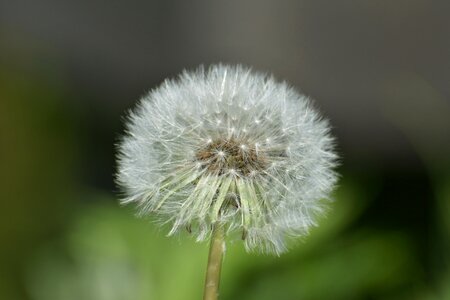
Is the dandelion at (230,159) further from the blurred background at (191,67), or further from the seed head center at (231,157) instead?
the blurred background at (191,67)

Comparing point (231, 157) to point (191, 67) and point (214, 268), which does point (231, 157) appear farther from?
point (191, 67)

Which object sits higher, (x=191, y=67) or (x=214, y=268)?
(x=191, y=67)

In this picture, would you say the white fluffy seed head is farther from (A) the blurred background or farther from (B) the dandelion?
(A) the blurred background

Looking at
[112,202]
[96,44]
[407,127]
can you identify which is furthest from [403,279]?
[96,44]

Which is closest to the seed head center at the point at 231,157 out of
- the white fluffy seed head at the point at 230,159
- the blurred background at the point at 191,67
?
the white fluffy seed head at the point at 230,159

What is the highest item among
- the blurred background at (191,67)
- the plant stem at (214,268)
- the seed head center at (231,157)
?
the blurred background at (191,67)

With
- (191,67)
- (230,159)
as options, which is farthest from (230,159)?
(191,67)

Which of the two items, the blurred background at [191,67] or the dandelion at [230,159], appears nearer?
the dandelion at [230,159]
